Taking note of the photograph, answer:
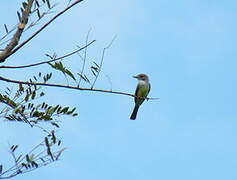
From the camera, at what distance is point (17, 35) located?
2348 millimetres

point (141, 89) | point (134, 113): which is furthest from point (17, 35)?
point (134, 113)

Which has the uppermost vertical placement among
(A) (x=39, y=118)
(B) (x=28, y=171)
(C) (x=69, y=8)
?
(C) (x=69, y=8)

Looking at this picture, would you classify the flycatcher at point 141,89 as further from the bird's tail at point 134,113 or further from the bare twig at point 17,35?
the bare twig at point 17,35

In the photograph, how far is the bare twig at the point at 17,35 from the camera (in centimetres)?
222

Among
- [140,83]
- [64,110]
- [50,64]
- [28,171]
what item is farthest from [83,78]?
[140,83]

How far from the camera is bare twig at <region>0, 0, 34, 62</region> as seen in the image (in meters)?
2.22

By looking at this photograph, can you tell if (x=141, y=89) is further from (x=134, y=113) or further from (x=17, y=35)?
(x=17, y=35)

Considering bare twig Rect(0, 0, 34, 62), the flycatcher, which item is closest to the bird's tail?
the flycatcher

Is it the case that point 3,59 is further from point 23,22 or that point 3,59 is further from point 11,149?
point 11,149

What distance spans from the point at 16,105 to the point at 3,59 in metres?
0.88

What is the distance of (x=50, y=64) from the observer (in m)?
2.79

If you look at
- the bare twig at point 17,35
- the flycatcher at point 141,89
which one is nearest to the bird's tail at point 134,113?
the flycatcher at point 141,89

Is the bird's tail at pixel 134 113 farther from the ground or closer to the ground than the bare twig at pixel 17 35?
farther from the ground

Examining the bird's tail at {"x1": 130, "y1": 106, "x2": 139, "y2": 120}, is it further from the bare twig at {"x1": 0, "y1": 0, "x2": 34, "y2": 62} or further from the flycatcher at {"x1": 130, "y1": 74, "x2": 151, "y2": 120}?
the bare twig at {"x1": 0, "y1": 0, "x2": 34, "y2": 62}
